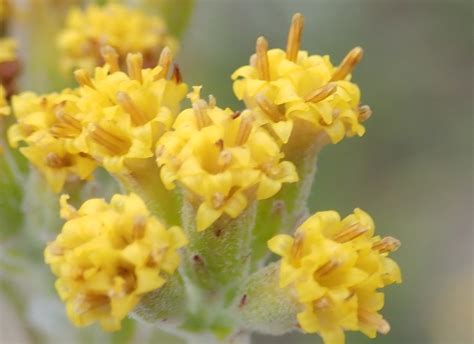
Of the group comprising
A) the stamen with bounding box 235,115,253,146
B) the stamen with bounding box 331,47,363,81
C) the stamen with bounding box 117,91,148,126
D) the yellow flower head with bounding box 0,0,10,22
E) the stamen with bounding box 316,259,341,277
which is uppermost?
the yellow flower head with bounding box 0,0,10,22

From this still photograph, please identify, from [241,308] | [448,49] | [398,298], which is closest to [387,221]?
[398,298]

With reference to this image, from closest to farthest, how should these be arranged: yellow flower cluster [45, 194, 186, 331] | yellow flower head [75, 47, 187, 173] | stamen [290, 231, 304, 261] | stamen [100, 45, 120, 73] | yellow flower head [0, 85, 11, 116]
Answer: yellow flower cluster [45, 194, 186, 331] < stamen [290, 231, 304, 261] < yellow flower head [75, 47, 187, 173] < stamen [100, 45, 120, 73] < yellow flower head [0, 85, 11, 116]

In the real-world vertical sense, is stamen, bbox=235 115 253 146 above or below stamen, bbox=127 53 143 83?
below

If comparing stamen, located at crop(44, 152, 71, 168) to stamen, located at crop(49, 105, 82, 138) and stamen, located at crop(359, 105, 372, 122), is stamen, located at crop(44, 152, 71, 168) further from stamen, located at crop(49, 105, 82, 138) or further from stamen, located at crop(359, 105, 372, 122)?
stamen, located at crop(359, 105, 372, 122)

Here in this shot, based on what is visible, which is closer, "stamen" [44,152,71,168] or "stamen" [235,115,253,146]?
"stamen" [235,115,253,146]

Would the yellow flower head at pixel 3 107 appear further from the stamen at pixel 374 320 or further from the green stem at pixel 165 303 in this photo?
the stamen at pixel 374 320

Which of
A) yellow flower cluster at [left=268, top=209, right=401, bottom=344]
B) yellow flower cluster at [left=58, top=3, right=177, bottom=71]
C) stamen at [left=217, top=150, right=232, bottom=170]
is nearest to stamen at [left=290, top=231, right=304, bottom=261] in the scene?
yellow flower cluster at [left=268, top=209, right=401, bottom=344]

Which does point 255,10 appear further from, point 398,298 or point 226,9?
point 398,298

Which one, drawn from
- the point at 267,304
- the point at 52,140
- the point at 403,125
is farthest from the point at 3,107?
the point at 403,125
